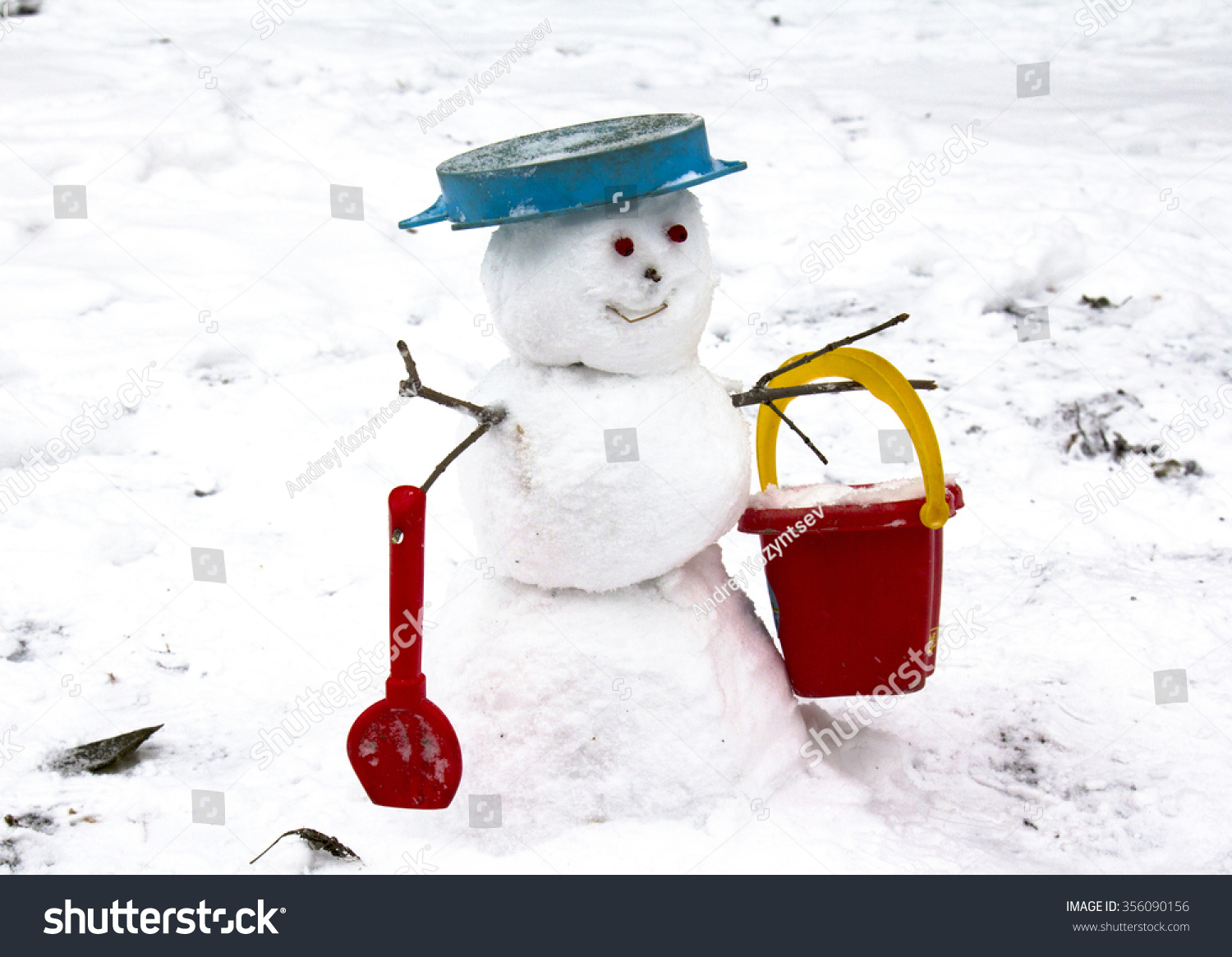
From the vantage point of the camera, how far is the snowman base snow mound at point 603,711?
2.21 metres

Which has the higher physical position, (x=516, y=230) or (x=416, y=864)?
(x=516, y=230)

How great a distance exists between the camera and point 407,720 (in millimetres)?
2020

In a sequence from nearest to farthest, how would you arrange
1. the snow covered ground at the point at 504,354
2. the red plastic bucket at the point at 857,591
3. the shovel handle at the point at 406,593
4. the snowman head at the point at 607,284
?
the shovel handle at the point at 406,593, the snowman head at the point at 607,284, the red plastic bucket at the point at 857,591, the snow covered ground at the point at 504,354

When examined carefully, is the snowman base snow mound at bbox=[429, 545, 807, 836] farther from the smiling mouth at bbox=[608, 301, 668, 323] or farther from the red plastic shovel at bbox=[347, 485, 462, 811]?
the smiling mouth at bbox=[608, 301, 668, 323]

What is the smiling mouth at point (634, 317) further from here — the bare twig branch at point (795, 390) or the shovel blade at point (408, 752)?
the shovel blade at point (408, 752)

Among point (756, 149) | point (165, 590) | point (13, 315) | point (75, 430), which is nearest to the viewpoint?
point (165, 590)

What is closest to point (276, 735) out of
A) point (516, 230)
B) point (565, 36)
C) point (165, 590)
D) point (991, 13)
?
point (165, 590)

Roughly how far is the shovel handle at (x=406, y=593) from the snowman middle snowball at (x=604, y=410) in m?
0.23

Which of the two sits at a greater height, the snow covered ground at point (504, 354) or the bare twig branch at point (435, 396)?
the bare twig branch at point (435, 396)

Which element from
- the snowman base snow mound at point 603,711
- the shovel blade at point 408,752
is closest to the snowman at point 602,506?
the snowman base snow mound at point 603,711

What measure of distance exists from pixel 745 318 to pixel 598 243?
2.26 meters

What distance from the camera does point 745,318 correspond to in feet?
14.0

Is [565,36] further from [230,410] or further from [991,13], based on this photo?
[230,410]

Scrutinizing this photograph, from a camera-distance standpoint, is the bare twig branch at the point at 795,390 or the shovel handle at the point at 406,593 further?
the bare twig branch at the point at 795,390
